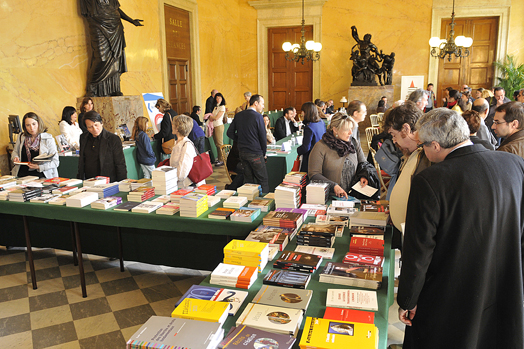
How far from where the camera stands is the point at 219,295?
6.50 feet

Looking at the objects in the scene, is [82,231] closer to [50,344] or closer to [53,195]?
[53,195]

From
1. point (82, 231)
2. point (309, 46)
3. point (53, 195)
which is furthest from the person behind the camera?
point (309, 46)

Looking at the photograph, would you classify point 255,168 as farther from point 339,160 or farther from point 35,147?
point 35,147

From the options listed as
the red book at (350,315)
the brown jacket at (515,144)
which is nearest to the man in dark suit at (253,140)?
the brown jacket at (515,144)

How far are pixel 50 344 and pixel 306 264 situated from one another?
214 cm

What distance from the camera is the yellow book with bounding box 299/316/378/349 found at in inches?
60.8

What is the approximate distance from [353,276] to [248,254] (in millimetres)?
589

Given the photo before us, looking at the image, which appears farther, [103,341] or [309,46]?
[309,46]

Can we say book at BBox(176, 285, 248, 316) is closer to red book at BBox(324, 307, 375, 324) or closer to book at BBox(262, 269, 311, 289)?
book at BBox(262, 269, 311, 289)

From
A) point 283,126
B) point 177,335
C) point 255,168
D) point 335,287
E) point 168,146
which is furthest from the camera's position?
point 283,126

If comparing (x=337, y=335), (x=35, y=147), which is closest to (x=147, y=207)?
(x=337, y=335)

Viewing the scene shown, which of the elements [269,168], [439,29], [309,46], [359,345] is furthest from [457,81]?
[359,345]

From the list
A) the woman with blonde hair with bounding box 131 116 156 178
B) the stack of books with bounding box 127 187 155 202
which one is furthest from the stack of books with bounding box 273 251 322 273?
the woman with blonde hair with bounding box 131 116 156 178

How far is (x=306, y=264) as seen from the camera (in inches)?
89.2
